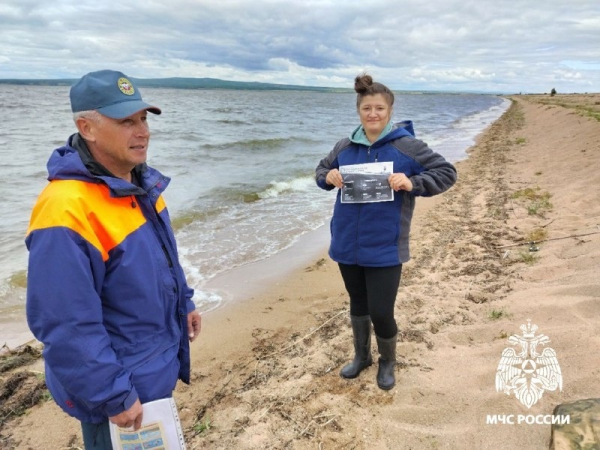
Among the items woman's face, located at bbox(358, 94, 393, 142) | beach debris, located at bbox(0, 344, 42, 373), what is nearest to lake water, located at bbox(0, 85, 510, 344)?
beach debris, located at bbox(0, 344, 42, 373)

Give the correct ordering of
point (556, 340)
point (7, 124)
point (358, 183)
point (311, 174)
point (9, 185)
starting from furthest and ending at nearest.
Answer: point (7, 124) < point (311, 174) < point (9, 185) < point (556, 340) < point (358, 183)

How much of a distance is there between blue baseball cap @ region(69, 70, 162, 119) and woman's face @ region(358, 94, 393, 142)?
1535 mm

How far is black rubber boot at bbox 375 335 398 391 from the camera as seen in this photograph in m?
3.14

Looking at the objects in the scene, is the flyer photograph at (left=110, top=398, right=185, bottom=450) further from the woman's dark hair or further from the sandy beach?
the woman's dark hair

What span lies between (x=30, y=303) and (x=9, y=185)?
1188 cm

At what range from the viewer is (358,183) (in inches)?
113

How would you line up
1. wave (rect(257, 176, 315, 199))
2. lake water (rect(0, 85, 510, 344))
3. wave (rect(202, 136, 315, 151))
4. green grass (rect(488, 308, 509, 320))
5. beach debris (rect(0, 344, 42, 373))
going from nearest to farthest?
green grass (rect(488, 308, 509, 320))
beach debris (rect(0, 344, 42, 373))
lake water (rect(0, 85, 510, 344))
wave (rect(257, 176, 315, 199))
wave (rect(202, 136, 315, 151))

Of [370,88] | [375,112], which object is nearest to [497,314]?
[375,112]

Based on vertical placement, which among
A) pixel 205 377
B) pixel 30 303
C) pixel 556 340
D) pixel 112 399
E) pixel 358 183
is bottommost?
pixel 205 377

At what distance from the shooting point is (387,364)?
323cm

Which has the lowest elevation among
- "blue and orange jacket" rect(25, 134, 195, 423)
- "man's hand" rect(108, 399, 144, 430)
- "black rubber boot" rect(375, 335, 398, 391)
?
"black rubber boot" rect(375, 335, 398, 391)

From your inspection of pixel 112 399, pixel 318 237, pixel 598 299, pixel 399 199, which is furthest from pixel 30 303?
pixel 318 237

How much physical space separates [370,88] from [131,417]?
235 cm

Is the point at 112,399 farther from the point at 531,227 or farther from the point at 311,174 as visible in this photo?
the point at 311,174
